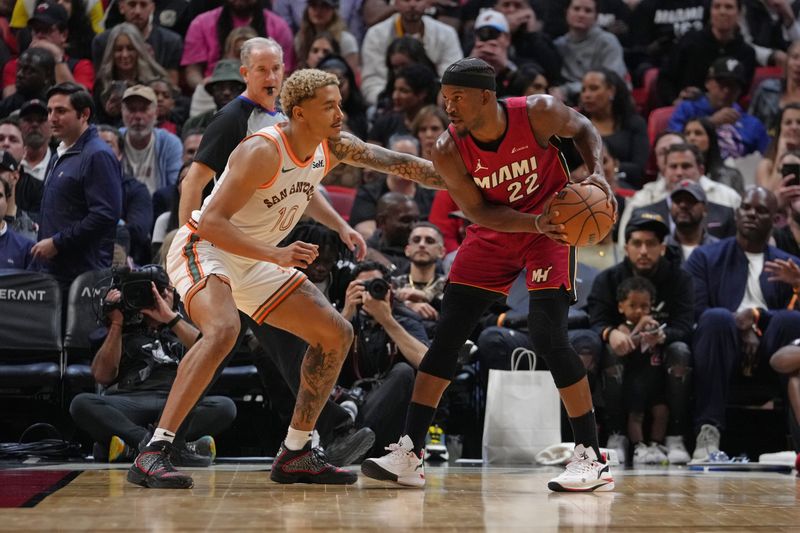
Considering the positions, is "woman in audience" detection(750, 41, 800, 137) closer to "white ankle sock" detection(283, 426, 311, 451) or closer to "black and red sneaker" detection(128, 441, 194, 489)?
"white ankle sock" detection(283, 426, 311, 451)

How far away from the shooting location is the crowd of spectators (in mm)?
7746

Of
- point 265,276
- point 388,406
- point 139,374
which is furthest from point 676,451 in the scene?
point 265,276

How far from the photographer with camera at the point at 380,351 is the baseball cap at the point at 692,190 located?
2405 millimetres

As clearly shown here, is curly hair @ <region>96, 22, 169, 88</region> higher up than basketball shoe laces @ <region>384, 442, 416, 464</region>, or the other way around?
curly hair @ <region>96, 22, 169, 88</region>

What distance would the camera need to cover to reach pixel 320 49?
36.8 feet

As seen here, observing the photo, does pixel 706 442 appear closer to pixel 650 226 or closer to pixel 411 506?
pixel 650 226

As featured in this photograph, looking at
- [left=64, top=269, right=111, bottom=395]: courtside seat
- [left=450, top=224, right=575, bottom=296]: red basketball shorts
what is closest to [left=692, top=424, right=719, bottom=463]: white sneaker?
[left=450, top=224, right=575, bottom=296]: red basketball shorts

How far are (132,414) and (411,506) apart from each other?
302 centimetres

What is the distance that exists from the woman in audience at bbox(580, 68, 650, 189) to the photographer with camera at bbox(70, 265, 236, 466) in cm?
464

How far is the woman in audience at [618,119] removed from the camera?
34.7 feet

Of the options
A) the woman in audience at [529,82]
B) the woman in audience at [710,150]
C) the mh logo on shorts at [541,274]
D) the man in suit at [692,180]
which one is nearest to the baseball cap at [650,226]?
the man in suit at [692,180]

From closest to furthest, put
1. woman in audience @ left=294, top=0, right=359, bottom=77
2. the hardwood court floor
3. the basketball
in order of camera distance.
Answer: the hardwood court floor → the basketball → woman in audience @ left=294, top=0, right=359, bottom=77

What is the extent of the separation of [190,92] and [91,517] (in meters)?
7.96

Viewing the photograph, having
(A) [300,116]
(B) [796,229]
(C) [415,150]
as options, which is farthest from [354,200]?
(A) [300,116]
